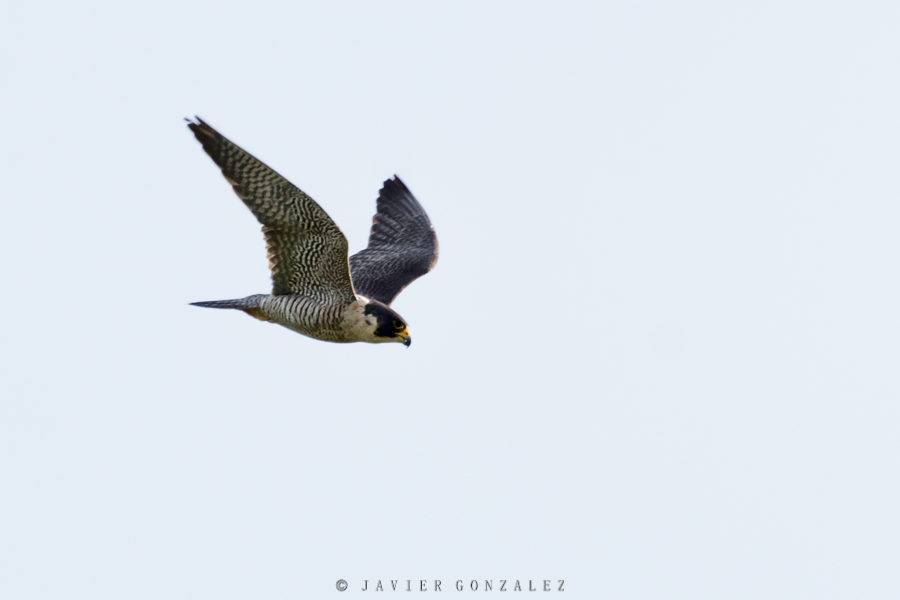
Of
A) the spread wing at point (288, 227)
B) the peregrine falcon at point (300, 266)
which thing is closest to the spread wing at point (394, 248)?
the peregrine falcon at point (300, 266)

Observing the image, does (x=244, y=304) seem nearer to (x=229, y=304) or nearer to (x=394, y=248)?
(x=229, y=304)

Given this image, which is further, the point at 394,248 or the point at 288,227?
the point at 394,248

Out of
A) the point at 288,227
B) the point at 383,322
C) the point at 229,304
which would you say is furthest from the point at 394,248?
the point at 288,227

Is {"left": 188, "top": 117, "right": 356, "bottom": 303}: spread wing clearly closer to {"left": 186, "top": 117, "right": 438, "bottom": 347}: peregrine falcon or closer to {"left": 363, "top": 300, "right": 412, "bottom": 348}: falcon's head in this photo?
{"left": 186, "top": 117, "right": 438, "bottom": 347}: peregrine falcon

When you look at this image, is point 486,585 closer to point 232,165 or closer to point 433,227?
point 433,227

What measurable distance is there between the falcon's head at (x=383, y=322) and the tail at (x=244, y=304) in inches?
45.5

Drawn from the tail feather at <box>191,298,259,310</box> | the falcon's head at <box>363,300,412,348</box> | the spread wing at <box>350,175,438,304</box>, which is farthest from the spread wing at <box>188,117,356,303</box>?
the spread wing at <box>350,175,438,304</box>

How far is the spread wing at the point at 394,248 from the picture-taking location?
43.3 feet

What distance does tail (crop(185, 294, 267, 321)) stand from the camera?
11.5 m

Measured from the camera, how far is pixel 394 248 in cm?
1434

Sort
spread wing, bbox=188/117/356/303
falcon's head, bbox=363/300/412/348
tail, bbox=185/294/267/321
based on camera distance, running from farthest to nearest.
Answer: tail, bbox=185/294/267/321 < falcon's head, bbox=363/300/412/348 < spread wing, bbox=188/117/356/303

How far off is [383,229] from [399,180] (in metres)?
0.84

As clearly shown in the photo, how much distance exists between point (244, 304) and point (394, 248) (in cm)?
312

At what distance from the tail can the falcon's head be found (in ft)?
3.79
